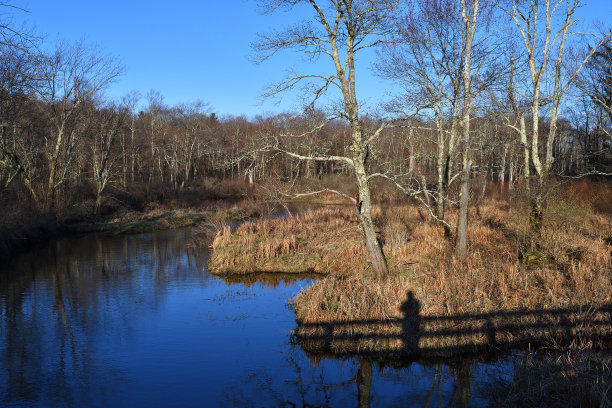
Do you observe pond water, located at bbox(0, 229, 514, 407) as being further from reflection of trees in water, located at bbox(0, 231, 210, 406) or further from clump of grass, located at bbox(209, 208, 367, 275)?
clump of grass, located at bbox(209, 208, 367, 275)

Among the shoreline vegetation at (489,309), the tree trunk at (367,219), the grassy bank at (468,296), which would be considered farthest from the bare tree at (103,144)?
the tree trunk at (367,219)

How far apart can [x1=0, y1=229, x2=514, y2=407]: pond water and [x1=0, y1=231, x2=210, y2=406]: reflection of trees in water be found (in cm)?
3

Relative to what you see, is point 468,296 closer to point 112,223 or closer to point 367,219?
point 367,219

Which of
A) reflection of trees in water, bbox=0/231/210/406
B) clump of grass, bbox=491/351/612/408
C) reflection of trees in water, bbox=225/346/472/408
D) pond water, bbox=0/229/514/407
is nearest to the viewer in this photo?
clump of grass, bbox=491/351/612/408

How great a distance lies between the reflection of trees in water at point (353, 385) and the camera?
6848 millimetres

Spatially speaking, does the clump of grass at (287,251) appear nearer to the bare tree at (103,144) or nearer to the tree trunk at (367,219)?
the tree trunk at (367,219)

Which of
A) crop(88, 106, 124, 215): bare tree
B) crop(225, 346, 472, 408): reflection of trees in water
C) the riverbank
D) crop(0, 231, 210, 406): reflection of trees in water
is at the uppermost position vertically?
crop(88, 106, 124, 215): bare tree

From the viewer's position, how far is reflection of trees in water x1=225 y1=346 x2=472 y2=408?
22.5 ft

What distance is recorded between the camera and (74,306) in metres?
11.5

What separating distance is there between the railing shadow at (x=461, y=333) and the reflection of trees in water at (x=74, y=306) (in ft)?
13.3

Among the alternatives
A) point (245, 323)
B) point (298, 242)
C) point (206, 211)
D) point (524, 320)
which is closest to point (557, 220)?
point (524, 320)

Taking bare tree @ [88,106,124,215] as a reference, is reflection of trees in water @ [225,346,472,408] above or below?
below

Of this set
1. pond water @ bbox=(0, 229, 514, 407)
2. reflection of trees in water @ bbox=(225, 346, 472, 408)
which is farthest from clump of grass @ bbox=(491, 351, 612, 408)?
reflection of trees in water @ bbox=(225, 346, 472, 408)

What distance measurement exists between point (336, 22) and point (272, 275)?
8.05m
